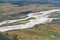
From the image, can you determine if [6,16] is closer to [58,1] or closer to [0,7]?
[0,7]

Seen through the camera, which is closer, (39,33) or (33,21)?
(39,33)

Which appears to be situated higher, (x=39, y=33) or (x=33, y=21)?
(x=33, y=21)

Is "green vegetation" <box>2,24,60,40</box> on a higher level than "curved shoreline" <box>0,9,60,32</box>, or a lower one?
lower

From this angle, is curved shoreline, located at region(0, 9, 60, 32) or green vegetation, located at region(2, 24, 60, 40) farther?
curved shoreline, located at region(0, 9, 60, 32)

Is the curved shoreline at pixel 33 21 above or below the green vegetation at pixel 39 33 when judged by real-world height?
above

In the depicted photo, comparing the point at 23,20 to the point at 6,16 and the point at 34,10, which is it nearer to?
the point at 6,16

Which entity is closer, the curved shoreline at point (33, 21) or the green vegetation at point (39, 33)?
the green vegetation at point (39, 33)

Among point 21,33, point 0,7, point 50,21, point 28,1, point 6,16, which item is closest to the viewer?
point 21,33

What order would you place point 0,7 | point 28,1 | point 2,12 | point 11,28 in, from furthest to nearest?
1. point 28,1
2. point 0,7
3. point 2,12
4. point 11,28

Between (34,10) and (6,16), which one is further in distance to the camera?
(34,10)

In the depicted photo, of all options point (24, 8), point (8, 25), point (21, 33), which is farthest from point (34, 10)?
point (21, 33)

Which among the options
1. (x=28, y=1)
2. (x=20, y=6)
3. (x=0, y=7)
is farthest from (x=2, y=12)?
(x=28, y=1)
